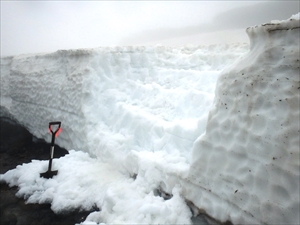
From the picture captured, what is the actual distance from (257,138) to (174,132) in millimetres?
1917

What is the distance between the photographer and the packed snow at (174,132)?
8.45 feet

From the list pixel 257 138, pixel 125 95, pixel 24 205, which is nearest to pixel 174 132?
pixel 257 138

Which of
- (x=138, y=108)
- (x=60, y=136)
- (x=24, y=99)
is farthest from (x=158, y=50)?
Answer: (x=24, y=99)

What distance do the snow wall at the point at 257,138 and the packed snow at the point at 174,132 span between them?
0.01 m

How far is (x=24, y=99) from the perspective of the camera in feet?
32.2

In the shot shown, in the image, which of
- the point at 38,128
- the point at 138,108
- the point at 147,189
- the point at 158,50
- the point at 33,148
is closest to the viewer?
the point at 147,189

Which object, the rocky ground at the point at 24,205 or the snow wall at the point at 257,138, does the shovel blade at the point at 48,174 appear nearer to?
the rocky ground at the point at 24,205

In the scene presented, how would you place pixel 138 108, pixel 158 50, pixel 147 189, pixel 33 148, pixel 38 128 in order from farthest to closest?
1. pixel 38 128
2. pixel 33 148
3. pixel 158 50
4. pixel 138 108
5. pixel 147 189

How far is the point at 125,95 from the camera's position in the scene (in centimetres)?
656

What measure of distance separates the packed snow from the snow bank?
0.03 metres

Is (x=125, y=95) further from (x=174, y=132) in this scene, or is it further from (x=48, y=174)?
(x=48, y=174)

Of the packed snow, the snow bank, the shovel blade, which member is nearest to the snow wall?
the packed snow

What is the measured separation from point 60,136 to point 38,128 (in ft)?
6.14

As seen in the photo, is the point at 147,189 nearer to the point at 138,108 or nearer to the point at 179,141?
the point at 179,141
